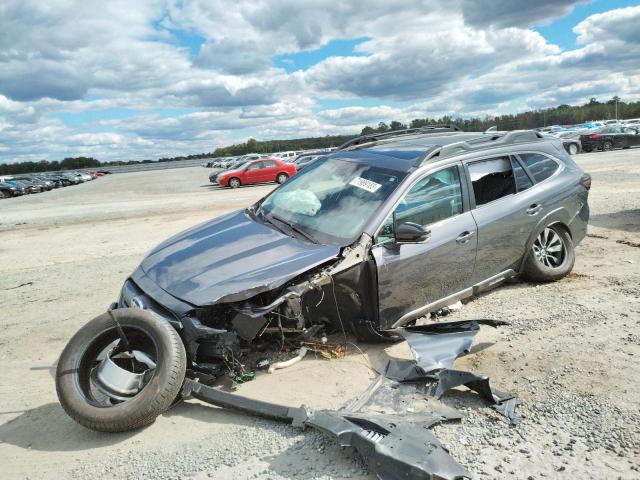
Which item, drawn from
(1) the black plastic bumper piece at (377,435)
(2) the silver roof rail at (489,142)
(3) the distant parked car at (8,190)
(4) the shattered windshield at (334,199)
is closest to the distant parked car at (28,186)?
(3) the distant parked car at (8,190)

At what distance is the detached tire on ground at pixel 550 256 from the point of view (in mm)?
5477

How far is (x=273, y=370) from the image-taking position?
396cm

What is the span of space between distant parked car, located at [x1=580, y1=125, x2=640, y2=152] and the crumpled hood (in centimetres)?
3133

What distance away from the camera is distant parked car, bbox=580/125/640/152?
29516 millimetres

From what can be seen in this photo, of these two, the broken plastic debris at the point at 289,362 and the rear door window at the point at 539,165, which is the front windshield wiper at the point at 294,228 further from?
the rear door window at the point at 539,165

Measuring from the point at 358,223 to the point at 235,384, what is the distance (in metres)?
1.64

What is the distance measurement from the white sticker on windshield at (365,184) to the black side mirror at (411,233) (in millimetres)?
637

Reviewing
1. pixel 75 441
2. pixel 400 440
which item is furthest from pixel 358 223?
pixel 75 441

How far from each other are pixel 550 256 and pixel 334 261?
124 inches

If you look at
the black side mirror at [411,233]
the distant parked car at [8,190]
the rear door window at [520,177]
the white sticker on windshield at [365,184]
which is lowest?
the black side mirror at [411,233]

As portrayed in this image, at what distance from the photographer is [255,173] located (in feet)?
91.1

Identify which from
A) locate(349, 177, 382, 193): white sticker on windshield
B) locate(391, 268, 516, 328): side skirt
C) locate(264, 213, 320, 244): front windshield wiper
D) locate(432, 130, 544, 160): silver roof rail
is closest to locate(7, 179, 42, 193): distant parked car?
locate(264, 213, 320, 244): front windshield wiper

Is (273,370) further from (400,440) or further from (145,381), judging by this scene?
(400,440)

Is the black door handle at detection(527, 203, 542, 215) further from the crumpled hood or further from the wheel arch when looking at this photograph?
the crumpled hood
